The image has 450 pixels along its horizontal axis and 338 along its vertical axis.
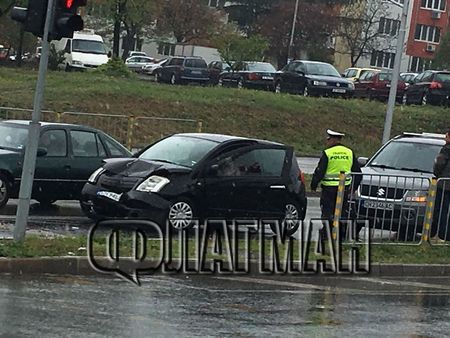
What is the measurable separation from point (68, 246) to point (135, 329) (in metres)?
4.44

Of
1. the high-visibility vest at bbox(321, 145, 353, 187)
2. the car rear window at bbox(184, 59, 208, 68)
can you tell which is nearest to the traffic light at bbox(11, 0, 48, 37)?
the high-visibility vest at bbox(321, 145, 353, 187)

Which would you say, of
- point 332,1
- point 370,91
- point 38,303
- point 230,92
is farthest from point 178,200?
point 332,1

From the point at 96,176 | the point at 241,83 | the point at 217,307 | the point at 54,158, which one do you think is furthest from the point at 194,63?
the point at 217,307

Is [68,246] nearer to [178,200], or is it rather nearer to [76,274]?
[76,274]

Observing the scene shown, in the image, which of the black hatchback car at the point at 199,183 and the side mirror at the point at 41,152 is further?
the side mirror at the point at 41,152

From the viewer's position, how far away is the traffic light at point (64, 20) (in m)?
13.5

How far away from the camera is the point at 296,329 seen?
34.7ft

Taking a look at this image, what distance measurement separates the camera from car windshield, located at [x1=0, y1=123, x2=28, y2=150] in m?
19.6

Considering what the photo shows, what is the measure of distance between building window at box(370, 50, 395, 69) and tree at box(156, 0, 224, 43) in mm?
20799

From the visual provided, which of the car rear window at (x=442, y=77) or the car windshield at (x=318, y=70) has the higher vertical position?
the car rear window at (x=442, y=77)

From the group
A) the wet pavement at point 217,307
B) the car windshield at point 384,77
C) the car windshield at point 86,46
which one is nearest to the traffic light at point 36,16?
the wet pavement at point 217,307

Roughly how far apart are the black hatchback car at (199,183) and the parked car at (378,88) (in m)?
32.3

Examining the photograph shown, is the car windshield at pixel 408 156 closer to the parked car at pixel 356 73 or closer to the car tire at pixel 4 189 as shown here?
the car tire at pixel 4 189

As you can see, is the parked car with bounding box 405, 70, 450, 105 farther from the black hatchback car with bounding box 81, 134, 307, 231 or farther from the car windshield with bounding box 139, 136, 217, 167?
the car windshield with bounding box 139, 136, 217, 167
